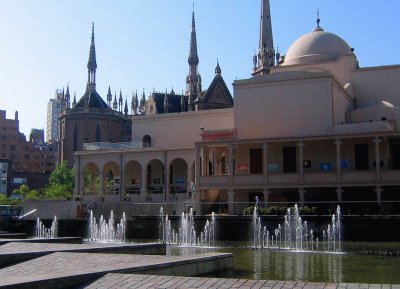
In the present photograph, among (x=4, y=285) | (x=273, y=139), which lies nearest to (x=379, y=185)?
(x=273, y=139)

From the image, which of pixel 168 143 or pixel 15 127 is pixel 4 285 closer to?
pixel 168 143

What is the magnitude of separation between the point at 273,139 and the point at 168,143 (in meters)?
17.7

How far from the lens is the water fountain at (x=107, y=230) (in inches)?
1493

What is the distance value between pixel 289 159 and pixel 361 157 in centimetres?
547

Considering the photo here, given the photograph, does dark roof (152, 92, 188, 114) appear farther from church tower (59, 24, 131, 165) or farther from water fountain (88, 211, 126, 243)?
water fountain (88, 211, 126, 243)

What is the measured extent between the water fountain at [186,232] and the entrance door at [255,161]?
34.6 feet

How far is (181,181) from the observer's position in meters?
57.6

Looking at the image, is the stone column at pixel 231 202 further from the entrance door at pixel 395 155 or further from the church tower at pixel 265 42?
the church tower at pixel 265 42

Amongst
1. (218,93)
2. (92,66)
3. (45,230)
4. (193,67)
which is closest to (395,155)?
(45,230)

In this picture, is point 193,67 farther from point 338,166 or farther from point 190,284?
point 190,284

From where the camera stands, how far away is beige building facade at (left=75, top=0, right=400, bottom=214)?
1586 inches

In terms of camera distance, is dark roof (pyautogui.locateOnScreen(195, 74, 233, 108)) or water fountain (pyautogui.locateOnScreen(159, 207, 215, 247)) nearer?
water fountain (pyautogui.locateOnScreen(159, 207, 215, 247))

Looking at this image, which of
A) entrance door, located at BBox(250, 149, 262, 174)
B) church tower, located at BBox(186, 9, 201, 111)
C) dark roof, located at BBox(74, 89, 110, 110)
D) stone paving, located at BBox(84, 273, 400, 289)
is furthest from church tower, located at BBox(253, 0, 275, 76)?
stone paving, located at BBox(84, 273, 400, 289)

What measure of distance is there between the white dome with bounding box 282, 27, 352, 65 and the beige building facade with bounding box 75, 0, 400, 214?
93mm
